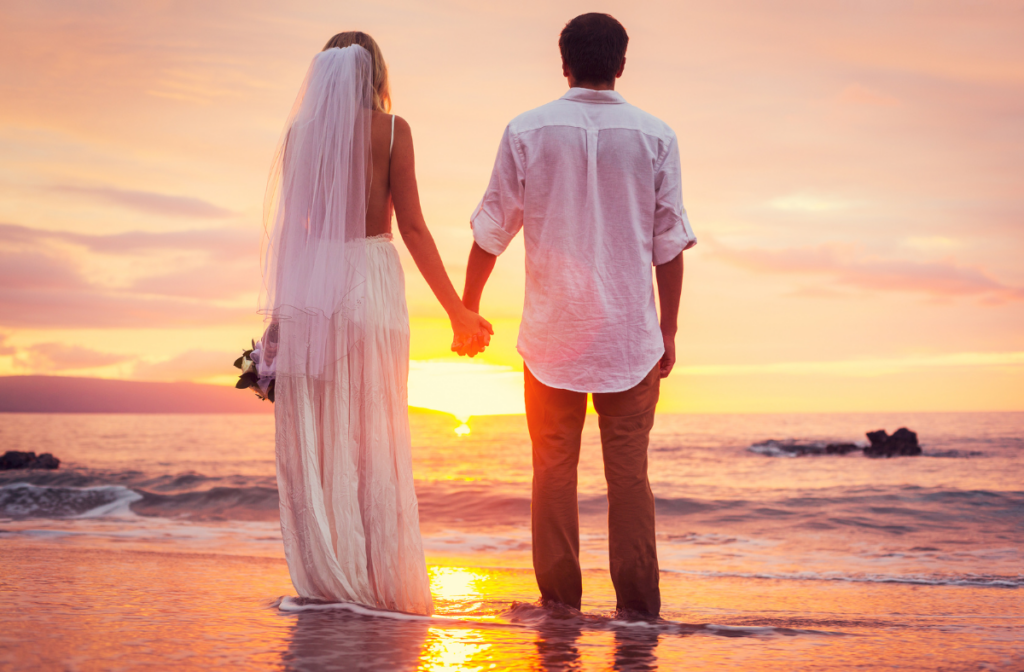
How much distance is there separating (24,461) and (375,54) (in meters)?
18.0

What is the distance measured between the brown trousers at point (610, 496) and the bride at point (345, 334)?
46 centimetres

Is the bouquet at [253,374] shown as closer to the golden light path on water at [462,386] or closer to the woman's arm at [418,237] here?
the golden light path on water at [462,386]

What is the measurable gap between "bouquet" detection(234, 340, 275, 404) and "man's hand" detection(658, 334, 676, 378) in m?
1.60

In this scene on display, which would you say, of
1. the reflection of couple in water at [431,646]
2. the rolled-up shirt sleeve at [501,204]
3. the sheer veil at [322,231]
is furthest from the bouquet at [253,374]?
the rolled-up shirt sleeve at [501,204]

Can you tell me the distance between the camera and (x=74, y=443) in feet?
98.8

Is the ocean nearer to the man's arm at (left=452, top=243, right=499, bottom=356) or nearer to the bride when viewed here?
the bride

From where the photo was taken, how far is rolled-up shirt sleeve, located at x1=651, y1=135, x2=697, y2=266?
2.89 m

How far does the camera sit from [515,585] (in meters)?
5.01

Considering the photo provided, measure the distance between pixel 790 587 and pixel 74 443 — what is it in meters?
31.9

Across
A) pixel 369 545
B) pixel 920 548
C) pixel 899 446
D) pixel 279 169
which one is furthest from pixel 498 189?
pixel 899 446

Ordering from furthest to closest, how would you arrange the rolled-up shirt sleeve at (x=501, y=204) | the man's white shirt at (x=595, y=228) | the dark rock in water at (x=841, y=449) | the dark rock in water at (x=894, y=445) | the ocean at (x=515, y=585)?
the dark rock in water at (x=841, y=449)
the dark rock in water at (x=894, y=445)
the rolled-up shirt sleeve at (x=501, y=204)
the man's white shirt at (x=595, y=228)
the ocean at (x=515, y=585)

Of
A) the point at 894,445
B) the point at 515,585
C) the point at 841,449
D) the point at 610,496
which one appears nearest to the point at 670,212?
the point at 610,496

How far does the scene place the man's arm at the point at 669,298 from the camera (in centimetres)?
296

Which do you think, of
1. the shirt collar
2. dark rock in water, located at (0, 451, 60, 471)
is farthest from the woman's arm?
dark rock in water, located at (0, 451, 60, 471)
